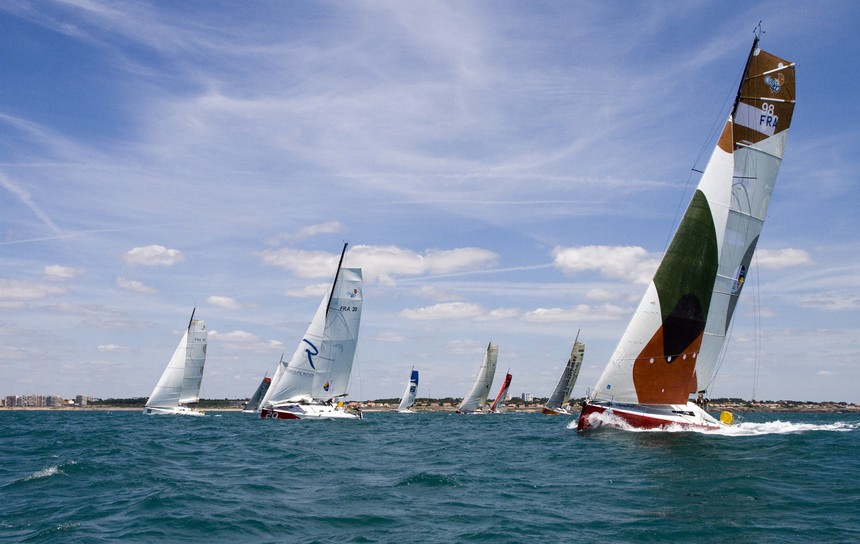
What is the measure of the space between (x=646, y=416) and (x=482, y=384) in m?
67.1

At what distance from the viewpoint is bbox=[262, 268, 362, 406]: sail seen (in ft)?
142

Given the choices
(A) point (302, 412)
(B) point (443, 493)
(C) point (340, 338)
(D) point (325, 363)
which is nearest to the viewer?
(B) point (443, 493)

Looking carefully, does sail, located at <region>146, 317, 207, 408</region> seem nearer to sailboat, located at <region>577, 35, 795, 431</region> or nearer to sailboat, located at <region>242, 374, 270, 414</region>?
sailboat, located at <region>242, 374, 270, 414</region>

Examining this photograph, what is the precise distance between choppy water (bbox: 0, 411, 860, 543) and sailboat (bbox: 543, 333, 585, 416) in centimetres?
6139

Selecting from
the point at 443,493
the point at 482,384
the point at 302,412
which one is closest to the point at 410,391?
the point at 482,384

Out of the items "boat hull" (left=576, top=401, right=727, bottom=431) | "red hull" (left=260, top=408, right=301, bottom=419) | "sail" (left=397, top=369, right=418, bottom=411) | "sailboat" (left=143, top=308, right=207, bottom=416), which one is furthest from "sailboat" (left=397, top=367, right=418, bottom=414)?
"boat hull" (left=576, top=401, right=727, bottom=431)

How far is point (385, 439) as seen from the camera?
91.7 ft

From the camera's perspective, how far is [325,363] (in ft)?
144

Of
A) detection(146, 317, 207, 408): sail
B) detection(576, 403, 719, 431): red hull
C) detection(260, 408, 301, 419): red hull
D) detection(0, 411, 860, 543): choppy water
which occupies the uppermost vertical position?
detection(146, 317, 207, 408): sail

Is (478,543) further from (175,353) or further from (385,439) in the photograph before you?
(175,353)

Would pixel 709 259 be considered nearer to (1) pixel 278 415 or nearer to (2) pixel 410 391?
(1) pixel 278 415

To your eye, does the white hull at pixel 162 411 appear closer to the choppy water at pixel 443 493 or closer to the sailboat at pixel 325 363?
the sailboat at pixel 325 363

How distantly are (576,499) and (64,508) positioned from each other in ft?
34.4

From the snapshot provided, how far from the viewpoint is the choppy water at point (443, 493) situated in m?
9.58
